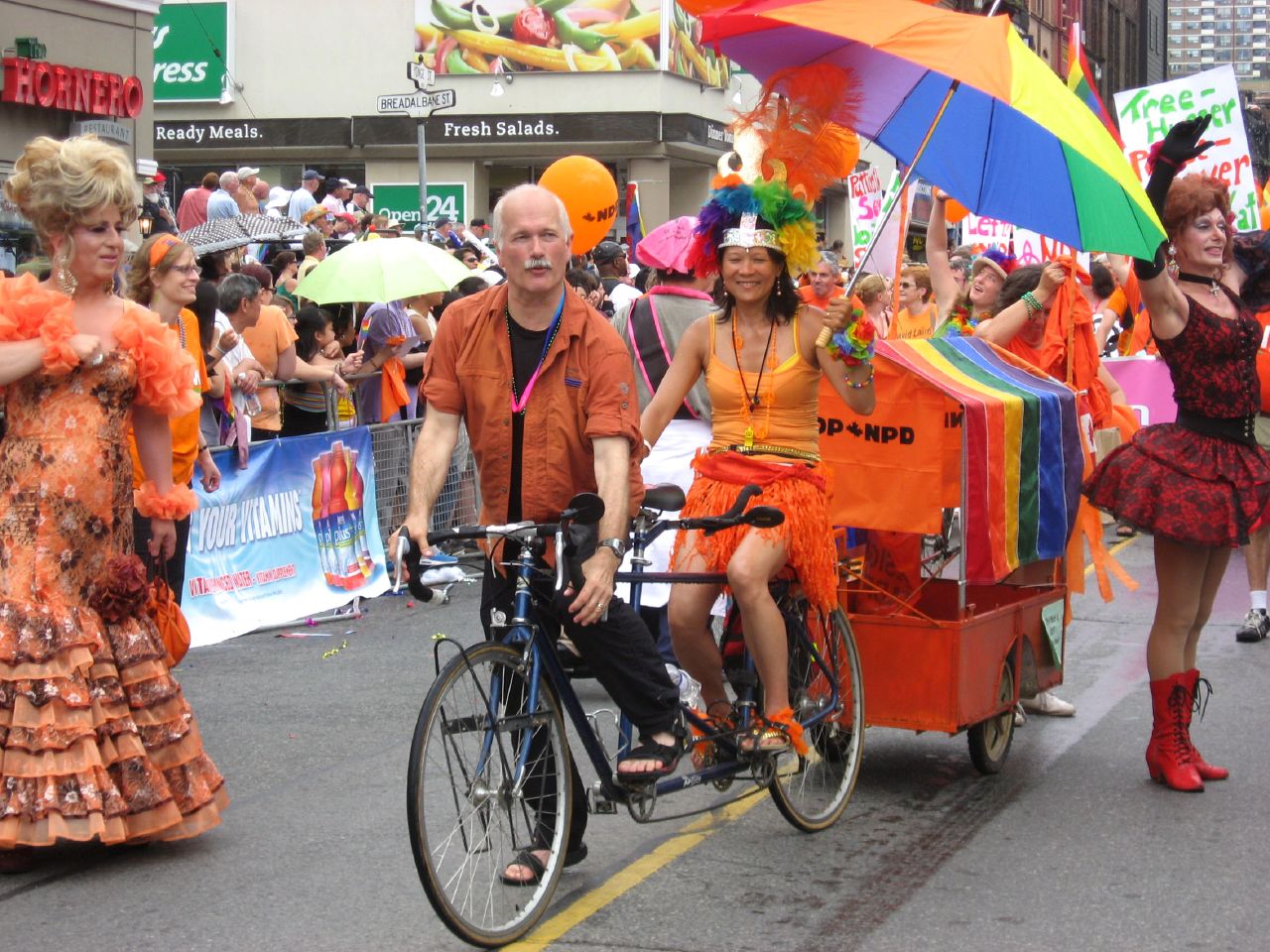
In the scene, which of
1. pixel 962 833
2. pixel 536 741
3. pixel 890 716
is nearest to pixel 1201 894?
pixel 962 833

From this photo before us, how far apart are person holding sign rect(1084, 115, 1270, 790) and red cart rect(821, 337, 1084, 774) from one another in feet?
1.05

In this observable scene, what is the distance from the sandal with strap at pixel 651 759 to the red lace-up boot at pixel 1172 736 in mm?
2137

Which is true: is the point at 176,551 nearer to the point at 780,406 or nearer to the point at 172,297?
the point at 172,297

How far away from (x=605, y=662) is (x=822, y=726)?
3.93ft

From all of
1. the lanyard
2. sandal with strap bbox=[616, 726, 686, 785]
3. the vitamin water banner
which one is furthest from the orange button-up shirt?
the vitamin water banner

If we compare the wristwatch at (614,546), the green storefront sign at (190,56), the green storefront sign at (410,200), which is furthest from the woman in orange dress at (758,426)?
the green storefront sign at (190,56)

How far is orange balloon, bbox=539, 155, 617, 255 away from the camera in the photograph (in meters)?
9.16

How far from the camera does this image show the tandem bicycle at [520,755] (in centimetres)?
418

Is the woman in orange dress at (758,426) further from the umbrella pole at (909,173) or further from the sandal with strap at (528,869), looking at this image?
the sandal with strap at (528,869)

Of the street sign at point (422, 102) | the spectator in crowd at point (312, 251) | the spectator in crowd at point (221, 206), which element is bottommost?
the spectator in crowd at point (312, 251)

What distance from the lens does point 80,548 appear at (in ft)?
17.1

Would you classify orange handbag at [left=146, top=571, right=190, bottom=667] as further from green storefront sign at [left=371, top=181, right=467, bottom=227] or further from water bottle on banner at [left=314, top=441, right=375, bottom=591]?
green storefront sign at [left=371, top=181, right=467, bottom=227]

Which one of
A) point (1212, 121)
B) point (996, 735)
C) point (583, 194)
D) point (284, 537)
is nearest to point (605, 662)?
point (996, 735)

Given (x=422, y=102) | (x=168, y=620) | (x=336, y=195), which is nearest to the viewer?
(x=168, y=620)
